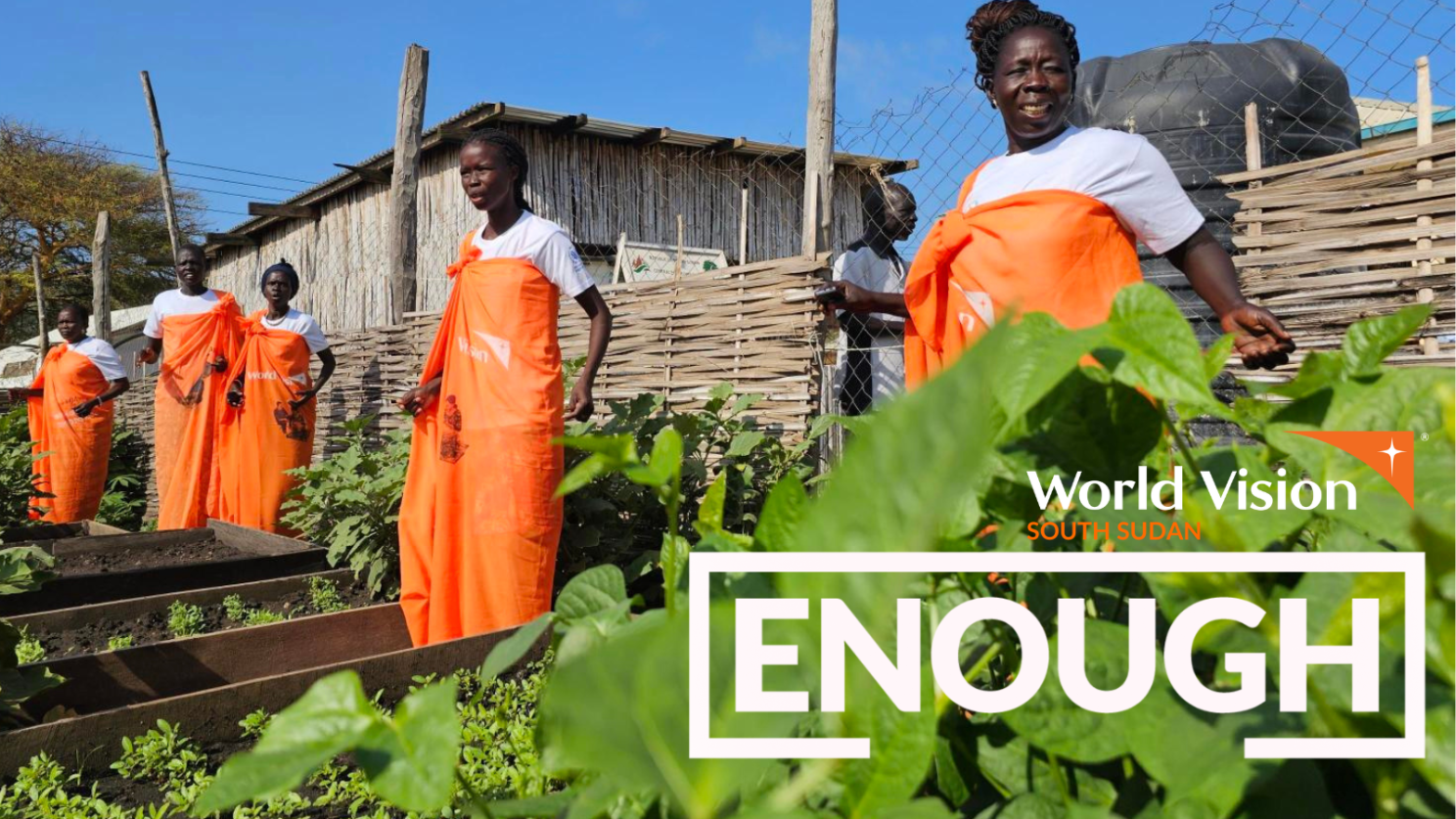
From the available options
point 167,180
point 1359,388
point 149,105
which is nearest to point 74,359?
point 167,180

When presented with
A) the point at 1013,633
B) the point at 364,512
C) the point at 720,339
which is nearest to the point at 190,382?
the point at 364,512

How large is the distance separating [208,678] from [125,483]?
935cm

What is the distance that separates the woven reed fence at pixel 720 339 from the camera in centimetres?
459

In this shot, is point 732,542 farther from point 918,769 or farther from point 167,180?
point 167,180

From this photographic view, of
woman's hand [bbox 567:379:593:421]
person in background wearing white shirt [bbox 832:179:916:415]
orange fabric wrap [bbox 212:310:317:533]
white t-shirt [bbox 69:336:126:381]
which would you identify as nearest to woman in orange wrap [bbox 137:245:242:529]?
orange fabric wrap [bbox 212:310:317:533]

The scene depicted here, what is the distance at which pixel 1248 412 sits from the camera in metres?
0.63

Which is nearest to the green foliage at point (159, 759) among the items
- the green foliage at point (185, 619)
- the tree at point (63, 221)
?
the green foliage at point (185, 619)

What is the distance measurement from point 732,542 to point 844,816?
0.22 meters

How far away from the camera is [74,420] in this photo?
26.9ft

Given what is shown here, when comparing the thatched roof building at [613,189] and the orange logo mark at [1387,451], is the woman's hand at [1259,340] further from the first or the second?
the thatched roof building at [613,189]

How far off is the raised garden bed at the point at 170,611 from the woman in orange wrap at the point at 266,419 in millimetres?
2281

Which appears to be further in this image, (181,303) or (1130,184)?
(181,303)

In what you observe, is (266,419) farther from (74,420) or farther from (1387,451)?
(1387,451)

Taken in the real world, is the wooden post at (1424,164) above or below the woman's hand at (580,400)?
above
